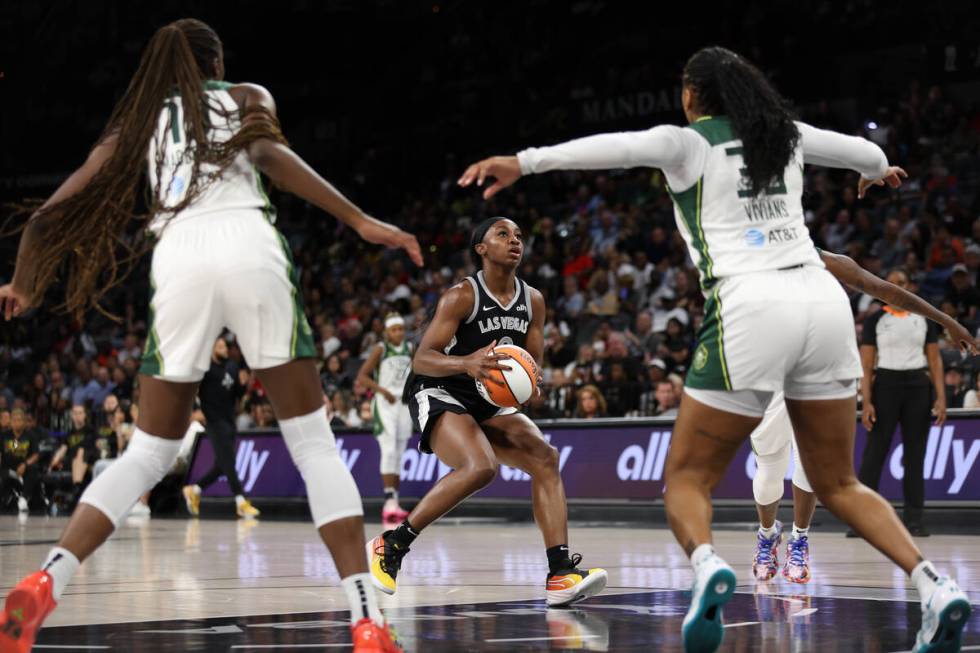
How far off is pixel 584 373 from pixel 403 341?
221 cm

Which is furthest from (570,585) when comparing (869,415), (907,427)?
(907,427)

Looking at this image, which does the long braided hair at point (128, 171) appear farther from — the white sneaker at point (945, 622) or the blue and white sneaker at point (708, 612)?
the white sneaker at point (945, 622)

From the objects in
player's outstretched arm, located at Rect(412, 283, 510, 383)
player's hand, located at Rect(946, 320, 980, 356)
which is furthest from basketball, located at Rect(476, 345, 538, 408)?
player's hand, located at Rect(946, 320, 980, 356)

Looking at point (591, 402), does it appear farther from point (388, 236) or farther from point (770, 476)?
point (388, 236)

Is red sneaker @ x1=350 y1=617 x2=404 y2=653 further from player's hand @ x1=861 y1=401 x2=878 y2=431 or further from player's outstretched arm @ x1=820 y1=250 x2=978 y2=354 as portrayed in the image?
player's hand @ x1=861 y1=401 x2=878 y2=431

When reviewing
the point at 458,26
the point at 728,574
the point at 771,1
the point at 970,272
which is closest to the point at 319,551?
the point at 728,574

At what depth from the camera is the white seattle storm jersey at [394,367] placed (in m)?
15.3

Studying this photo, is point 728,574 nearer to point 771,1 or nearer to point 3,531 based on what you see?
point 3,531

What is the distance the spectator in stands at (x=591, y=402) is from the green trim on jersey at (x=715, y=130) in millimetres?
10348

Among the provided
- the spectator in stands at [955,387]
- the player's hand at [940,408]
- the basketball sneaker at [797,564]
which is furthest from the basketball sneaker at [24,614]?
the spectator in stands at [955,387]

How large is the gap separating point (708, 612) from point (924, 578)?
2.64 feet

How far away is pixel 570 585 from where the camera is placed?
638cm

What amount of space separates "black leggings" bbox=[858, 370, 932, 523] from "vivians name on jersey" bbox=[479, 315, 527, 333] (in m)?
5.05

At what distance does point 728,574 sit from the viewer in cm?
428
